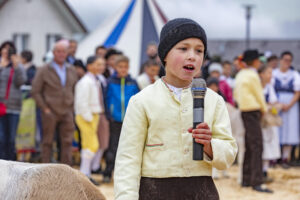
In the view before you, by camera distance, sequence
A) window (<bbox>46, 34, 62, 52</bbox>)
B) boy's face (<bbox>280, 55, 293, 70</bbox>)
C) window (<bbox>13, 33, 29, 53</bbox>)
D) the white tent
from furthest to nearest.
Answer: window (<bbox>46, 34, 62, 52</bbox>) < window (<bbox>13, 33, 29, 53</bbox>) < the white tent < boy's face (<bbox>280, 55, 293, 70</bbox>)

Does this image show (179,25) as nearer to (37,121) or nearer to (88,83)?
(88,83)

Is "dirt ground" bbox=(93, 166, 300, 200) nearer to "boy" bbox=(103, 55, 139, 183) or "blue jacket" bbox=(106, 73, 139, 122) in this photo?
"boy" bbox=(103, 55, 139, 183)

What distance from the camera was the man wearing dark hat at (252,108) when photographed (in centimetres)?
674

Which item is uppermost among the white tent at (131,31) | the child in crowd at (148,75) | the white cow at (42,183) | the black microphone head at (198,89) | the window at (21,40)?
the window at (21,40)

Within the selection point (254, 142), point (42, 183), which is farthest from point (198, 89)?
point (254, 142)

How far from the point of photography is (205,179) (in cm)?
250

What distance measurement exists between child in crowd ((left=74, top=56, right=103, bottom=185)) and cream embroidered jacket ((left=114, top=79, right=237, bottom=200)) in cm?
448

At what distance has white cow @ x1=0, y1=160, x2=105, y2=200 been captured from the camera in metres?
2.87

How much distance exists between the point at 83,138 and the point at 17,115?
1.09 metres

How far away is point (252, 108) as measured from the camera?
22.1 ft

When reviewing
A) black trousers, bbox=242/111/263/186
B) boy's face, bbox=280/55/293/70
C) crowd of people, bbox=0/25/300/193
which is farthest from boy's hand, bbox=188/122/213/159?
boy's face, bbox=280/55/293/70

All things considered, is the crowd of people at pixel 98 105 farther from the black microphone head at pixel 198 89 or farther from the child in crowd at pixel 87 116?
the black microphone head at pixel 198 89

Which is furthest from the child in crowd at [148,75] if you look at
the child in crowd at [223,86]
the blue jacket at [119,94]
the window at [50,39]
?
the window at [50,39]

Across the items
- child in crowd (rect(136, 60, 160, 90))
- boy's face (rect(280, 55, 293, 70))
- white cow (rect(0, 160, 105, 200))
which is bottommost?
white cow (rect(0, 160, 105, 200))
